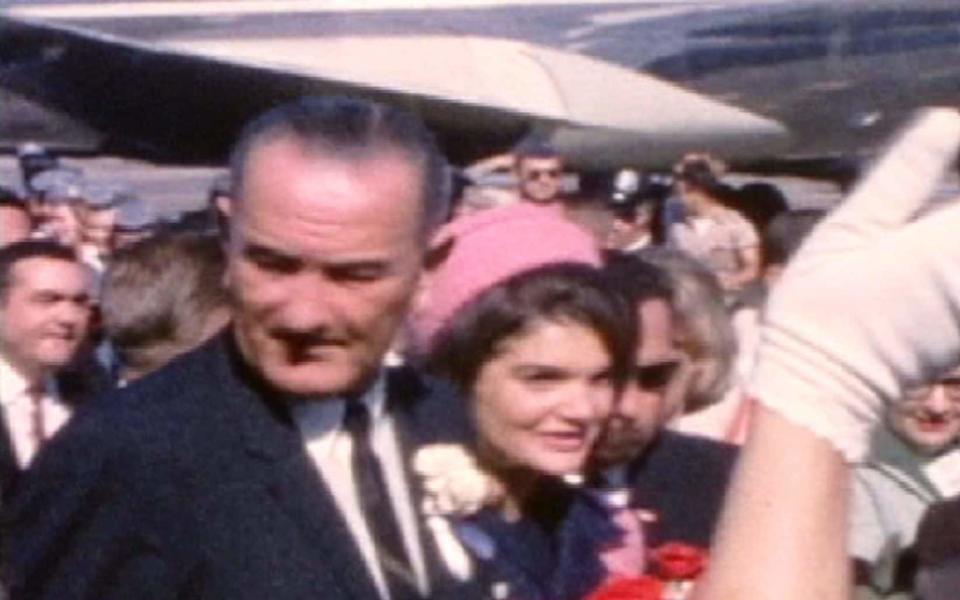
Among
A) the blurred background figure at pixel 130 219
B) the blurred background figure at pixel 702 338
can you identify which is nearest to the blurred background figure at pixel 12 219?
the blurred background figure at pixel 130 219

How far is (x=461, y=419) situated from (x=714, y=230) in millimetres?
6268

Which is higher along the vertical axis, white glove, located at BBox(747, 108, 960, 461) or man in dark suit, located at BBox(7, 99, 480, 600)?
white glove, located at BBox(747, 108, 960, 461)

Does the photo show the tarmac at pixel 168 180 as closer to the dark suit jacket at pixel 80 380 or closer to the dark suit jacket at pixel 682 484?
the dark suit jacket at pixel 80 380

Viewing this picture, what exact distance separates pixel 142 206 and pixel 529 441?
756 centimetres

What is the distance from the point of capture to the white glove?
4.81 feet

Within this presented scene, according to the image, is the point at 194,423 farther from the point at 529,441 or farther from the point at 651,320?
the point at 651,320

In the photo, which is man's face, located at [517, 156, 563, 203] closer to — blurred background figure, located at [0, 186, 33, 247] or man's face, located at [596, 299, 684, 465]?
blurred background figure, located at [0, 186, 33, 247]

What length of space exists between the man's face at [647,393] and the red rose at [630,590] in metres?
0.61

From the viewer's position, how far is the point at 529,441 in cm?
310

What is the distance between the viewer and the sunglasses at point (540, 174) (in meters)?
10.9

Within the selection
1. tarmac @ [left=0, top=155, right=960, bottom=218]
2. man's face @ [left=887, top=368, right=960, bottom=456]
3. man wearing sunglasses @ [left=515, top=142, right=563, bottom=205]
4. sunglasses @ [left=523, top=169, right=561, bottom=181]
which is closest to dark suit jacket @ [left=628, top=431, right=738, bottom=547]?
man's face @ [left=887, top=368, right=960, bottom=456]

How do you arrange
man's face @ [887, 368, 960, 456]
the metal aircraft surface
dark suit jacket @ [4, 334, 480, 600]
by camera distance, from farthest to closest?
the metal aircraft surface < man's face @ [887, 368, 960, 456] < dark suit jacket @ [4, 334, 480, 600]

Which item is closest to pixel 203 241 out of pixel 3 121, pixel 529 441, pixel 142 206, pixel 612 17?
pixel 529 441

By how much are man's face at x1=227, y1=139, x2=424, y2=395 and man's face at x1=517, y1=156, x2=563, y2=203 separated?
751 cm
